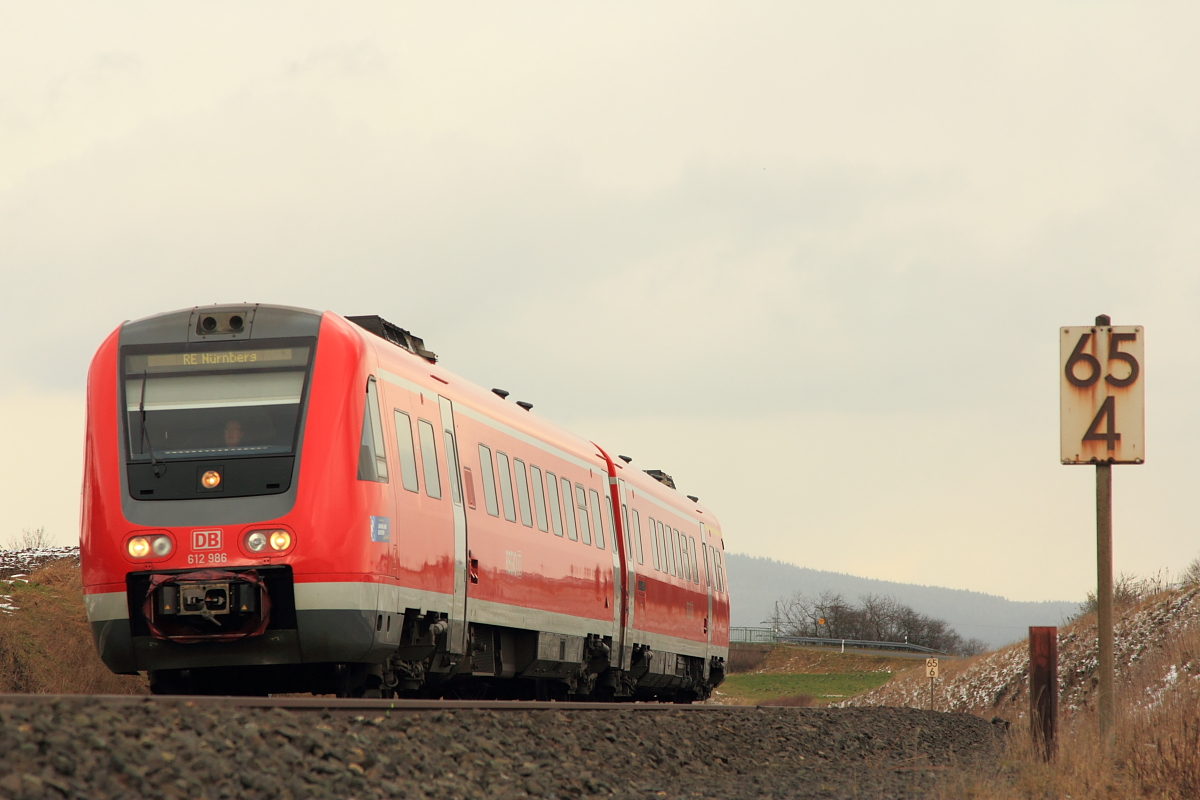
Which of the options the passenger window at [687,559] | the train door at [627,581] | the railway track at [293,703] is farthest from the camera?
the passenger window at [687,559]

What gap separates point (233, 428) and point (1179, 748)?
784cm

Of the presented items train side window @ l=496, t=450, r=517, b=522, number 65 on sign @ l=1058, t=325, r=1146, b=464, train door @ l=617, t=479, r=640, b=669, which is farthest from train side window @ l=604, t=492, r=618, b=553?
number 65 on sign @ l=1058, t=325, r=1146, b=464

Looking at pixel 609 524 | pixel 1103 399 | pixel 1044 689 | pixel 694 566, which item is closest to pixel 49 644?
pixel 609 524

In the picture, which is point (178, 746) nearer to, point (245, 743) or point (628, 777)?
point (245, 743)

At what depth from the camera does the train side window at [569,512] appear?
679 inches

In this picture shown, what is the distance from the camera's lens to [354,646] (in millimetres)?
10719

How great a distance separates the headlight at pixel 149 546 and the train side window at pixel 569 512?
7.15 meters

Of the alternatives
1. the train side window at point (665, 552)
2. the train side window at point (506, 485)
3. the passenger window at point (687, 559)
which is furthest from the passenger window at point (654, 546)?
the train side window at point (506, 485)

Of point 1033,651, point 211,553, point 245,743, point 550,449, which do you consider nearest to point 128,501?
point 211,553

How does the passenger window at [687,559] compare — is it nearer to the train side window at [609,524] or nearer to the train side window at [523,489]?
the train side window at [609,524]

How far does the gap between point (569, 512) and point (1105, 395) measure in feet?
22.5

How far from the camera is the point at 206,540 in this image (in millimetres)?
10570

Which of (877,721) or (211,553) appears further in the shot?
(877,721)

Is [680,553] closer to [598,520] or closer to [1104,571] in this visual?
[598,520]
